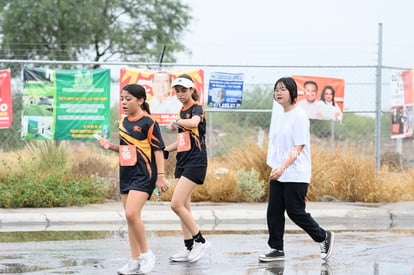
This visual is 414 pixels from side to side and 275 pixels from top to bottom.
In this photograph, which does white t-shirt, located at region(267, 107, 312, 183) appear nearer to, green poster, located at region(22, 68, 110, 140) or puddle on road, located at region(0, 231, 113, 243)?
puddle on road, located at region(0, 231, 113, 243)

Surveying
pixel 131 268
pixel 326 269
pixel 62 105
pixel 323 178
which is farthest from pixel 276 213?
pixel 62 105

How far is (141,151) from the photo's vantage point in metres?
7.59

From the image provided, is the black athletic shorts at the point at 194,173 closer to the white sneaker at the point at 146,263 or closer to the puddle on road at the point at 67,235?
the white sneaker at the point at 146,263

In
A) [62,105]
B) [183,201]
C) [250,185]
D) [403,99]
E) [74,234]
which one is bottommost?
[74,234]

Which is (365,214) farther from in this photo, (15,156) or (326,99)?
(15,156)

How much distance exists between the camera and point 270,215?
8.33 meters

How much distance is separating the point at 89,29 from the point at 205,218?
21420 millimetres

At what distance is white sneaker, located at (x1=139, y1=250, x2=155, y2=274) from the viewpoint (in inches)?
295

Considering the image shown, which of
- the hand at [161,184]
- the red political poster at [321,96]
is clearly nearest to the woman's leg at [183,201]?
the hand at [161,184]

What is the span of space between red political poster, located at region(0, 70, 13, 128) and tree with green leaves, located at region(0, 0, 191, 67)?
52.1 feet

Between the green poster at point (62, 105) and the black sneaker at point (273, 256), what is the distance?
641 centimetres

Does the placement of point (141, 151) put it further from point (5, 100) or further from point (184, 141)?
point (5, 100)

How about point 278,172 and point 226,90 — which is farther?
point 226,90

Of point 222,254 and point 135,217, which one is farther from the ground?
point 135,217
